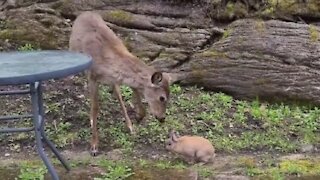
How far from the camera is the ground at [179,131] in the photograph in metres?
5.94

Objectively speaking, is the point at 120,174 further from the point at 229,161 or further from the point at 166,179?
the point at 229,161

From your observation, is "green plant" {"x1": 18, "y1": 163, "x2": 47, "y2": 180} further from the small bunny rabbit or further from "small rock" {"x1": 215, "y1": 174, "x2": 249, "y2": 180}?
"small rock" {"x1": 215, "y1": 174, "x2": 249, "y2": 180}

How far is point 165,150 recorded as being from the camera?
21.4ft

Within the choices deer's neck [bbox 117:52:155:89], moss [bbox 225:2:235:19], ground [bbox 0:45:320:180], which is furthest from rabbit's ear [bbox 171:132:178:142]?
moss [bbox 225:2:235:19]

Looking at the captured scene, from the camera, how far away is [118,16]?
8.77 metres

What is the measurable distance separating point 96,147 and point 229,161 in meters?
1.22

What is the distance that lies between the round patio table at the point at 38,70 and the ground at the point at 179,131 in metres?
0.80

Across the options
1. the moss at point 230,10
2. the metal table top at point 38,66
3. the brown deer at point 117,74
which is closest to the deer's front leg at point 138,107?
the brown deer at point 117,74

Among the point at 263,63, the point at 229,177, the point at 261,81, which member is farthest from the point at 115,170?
the point at 263,63

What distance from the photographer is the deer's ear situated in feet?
21.1

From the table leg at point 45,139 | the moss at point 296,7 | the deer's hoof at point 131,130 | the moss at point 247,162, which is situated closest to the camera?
the table leg at point 45,139

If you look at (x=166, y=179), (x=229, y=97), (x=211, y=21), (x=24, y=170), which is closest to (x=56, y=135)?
(x=24, y=170)

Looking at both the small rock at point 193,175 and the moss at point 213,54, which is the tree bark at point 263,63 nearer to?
the moss at point 213,54

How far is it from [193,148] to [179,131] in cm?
92
